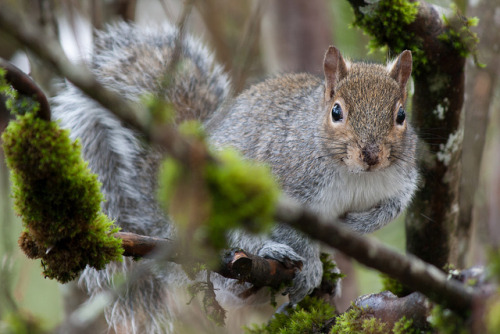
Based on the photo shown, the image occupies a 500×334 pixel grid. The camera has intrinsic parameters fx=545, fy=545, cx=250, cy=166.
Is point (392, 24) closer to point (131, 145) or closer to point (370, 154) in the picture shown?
point (370, 154)

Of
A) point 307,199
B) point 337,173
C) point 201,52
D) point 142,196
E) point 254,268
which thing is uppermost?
point 201,52

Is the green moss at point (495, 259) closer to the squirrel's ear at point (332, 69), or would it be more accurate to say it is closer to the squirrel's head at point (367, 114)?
the squirrel's head at point (367, 114)

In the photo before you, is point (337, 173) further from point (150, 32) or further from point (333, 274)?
point (150, 32)

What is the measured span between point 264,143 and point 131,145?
0.70 metres

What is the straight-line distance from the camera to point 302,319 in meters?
2.11

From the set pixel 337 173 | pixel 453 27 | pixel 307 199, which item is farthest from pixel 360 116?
pixel 453 27

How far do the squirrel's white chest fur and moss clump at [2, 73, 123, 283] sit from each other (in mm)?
Answer: 1064

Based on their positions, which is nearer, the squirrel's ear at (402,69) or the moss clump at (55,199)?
the moss clump at (55,199)

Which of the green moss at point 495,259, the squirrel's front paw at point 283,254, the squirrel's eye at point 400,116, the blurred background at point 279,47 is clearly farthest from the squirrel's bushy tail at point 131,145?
the green moss at point 495,259

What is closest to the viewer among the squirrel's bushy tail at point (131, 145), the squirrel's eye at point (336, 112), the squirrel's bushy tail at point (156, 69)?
the squirrel's eye at point (336, 112)

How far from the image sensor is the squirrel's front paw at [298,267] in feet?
7.47

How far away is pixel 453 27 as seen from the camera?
237 cm

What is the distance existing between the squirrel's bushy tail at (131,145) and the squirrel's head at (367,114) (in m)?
0.77

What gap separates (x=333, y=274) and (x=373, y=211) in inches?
14.5
